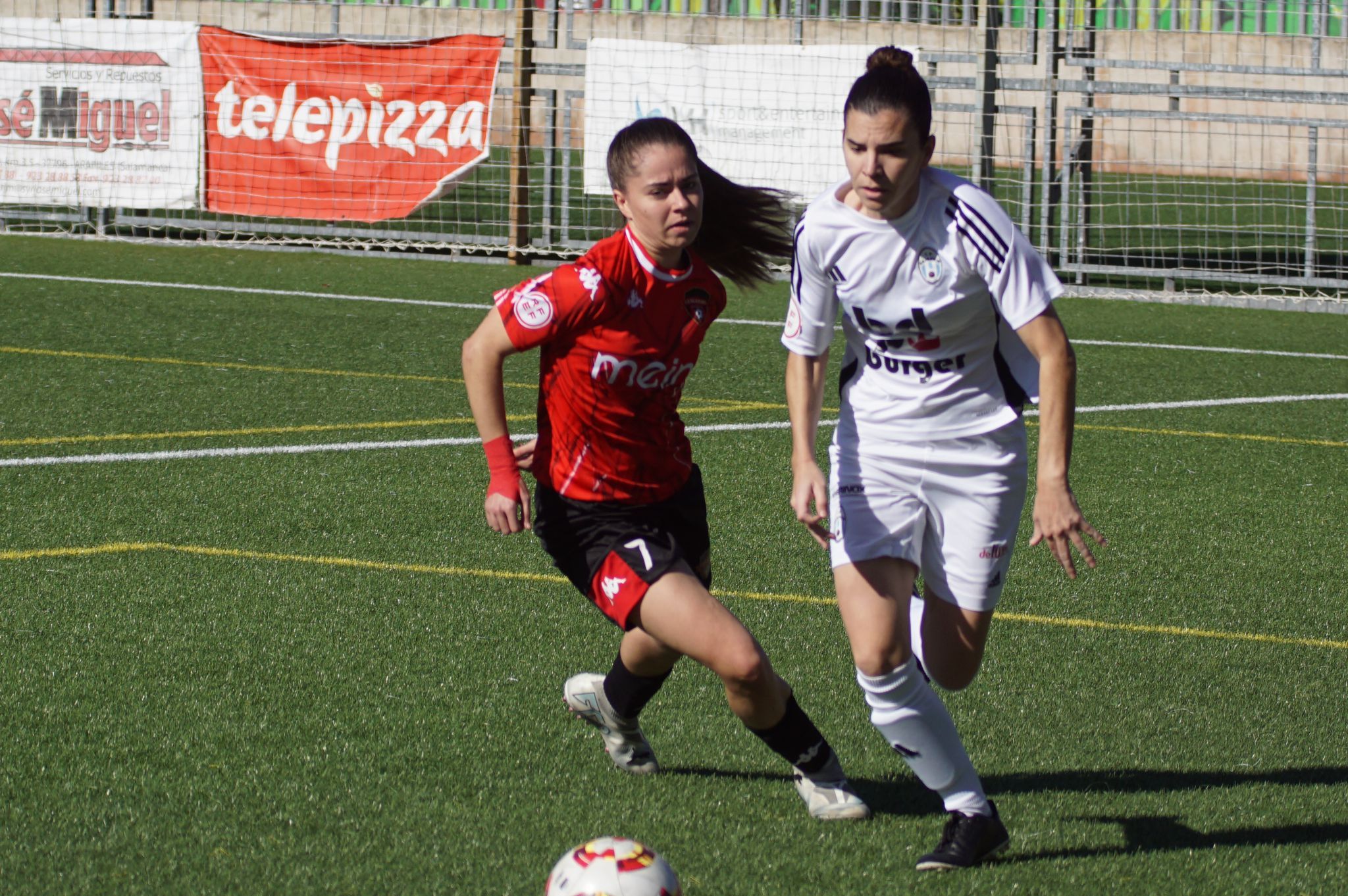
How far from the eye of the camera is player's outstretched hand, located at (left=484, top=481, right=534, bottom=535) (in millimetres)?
3957

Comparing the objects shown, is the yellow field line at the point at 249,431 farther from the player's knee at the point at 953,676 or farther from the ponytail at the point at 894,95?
the ponytail at the point at 894,95

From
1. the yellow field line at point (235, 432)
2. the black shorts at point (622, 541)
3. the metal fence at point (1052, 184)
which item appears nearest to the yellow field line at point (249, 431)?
the yellow field line at point (235, 432)

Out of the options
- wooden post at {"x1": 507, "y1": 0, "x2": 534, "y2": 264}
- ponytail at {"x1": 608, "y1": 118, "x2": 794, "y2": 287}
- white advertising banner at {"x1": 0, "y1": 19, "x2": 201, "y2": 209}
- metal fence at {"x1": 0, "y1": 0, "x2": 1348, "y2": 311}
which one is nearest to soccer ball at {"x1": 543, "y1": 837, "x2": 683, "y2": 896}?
ponytail at {"x1": 608, "y1": 118, "x2": 794, "y2": 287}

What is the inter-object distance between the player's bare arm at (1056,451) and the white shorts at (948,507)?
12.1 inches

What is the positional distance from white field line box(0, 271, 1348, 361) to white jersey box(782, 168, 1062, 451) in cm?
841

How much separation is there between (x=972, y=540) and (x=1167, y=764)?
975 mm

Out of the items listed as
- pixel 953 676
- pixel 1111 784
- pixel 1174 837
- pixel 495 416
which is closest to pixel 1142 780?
pixel 1111 784

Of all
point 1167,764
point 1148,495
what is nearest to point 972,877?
point 1167,764

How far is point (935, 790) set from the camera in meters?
3.75

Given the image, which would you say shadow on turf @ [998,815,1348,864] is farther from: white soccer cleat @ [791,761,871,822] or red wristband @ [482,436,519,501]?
red wristband @ [482,436,519,501]

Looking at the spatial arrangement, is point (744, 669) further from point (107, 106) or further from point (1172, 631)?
point (107, 106)

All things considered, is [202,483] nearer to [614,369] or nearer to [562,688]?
[562,688]

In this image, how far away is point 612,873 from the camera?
3.19m

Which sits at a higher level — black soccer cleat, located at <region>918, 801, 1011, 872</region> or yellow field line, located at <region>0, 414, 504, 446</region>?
yellow field line, located at <region>0, 414, 504, 446</region>
